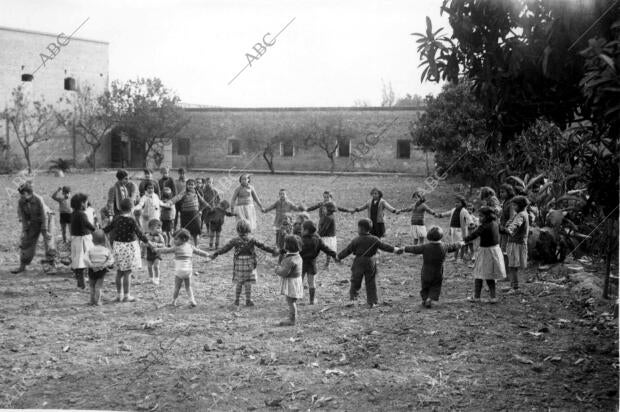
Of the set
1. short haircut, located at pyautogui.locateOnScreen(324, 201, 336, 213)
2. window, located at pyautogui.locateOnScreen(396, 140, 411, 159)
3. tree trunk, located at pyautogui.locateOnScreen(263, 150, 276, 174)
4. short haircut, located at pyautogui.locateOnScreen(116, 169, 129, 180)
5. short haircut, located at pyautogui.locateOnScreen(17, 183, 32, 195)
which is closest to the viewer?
short haircut, located at pyautogui.locateOnScreen(17, 183, 32, 195)

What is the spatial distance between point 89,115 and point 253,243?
39246 millimetres

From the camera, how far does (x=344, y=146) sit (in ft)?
148

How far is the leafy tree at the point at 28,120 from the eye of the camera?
132 ft

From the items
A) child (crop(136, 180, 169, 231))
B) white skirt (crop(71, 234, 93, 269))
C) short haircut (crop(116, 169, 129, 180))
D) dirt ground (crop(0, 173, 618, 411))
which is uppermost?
short haircut (crop(116, 169, 129, 180))

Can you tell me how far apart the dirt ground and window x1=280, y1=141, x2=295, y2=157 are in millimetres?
35888

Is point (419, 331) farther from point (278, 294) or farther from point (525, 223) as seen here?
point (525, 223)

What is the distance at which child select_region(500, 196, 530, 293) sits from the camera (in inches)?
381

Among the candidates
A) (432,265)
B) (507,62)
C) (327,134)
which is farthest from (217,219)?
(327,134)

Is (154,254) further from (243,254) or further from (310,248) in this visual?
(310,248)

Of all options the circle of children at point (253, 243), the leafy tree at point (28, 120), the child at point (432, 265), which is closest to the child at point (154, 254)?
the circle of children at point (253, 243)

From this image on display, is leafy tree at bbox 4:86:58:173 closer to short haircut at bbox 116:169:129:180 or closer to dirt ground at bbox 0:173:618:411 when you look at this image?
short haircut at bbox 116:169:129:180

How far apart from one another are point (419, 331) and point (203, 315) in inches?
111

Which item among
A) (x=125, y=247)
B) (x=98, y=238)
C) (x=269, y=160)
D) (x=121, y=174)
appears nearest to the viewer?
(x=98, y=238)

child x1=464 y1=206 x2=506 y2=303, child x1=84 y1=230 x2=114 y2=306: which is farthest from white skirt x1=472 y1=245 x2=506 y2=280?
child x1=84 y1=230 x2=114 y2=306
